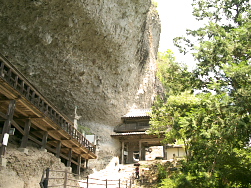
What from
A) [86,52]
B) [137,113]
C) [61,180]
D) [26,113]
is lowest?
[61,180]

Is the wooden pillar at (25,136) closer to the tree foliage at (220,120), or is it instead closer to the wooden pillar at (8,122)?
the wooden pillar at (8,122)

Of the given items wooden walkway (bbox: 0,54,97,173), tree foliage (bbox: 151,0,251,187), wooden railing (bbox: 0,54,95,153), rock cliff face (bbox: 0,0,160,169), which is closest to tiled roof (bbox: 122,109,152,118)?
rock cliff face (bbox: 0,0,160,169)

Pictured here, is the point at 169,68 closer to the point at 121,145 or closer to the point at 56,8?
the point at 56,8

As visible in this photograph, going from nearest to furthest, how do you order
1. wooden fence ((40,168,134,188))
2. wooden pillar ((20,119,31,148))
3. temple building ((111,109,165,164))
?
wooden fence ((40,168,134,188)), wooden pillar ((20,119,31,148)), temple building ((111,109,165,164))

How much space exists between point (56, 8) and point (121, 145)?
48.1ft

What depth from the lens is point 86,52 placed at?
66.5ft

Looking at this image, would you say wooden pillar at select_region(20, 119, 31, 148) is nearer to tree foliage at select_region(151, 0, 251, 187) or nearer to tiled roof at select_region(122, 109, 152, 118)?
tree foliage at select_region(151, 0, 251, 187)

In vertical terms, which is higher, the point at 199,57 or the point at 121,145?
the point at 199,57

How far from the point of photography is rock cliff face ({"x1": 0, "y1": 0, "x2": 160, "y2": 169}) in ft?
54.1

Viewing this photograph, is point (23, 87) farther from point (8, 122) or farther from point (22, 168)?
point (22, 168)

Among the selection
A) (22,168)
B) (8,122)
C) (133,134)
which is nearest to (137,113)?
(133,134)

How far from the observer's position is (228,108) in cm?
1045

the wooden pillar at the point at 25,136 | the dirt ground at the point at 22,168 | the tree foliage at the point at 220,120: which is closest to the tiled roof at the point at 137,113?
the tree foliage at the point at 220,120

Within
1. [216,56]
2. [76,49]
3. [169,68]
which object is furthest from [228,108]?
[76,49]
